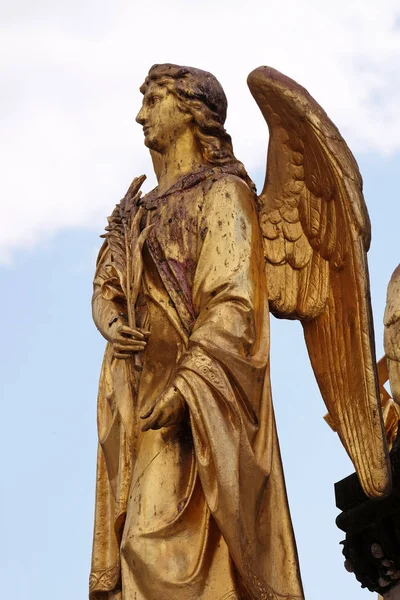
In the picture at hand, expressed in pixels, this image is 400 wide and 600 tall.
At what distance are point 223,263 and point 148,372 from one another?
0.62m

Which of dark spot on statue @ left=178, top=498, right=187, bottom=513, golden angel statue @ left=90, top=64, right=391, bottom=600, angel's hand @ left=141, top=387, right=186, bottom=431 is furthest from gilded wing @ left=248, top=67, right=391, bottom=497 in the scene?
dark spot on statue @ left=178, top=498, right=187, bottom=513

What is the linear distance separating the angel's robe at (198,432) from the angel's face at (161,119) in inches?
10.4

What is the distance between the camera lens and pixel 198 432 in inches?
414

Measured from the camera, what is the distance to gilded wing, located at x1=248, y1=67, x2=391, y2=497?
1103 centimetres

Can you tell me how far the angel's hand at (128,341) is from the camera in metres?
11.0

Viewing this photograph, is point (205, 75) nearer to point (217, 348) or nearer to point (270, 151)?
point (270, 151)

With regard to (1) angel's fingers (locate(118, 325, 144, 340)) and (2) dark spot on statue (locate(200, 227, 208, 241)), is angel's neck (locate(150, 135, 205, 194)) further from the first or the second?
(1) angel's fingers (locate(118, 325, 144, 340))

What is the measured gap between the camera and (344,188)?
11.1m

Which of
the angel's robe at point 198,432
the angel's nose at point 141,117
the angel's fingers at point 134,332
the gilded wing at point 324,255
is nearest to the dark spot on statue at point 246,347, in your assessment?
the angel's robe at point 198,432

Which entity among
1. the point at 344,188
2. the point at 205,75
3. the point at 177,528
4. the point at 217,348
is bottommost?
the point at 177,528

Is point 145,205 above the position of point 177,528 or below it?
above

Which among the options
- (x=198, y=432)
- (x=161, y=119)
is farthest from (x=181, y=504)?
(x=161, y=119)

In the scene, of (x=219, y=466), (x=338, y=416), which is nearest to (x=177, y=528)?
(x=219, y=466)

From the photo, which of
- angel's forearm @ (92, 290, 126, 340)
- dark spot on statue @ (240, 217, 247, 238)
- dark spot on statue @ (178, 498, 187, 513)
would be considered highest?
dark spot on statue @ (240, 217, 247, 238)
